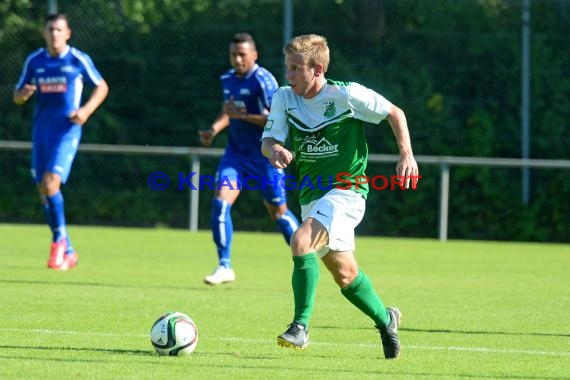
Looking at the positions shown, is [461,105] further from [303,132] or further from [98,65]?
[303,132]

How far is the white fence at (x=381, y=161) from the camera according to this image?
17.1 m

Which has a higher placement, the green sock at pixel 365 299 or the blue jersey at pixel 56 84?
the blue jersey at pixel 56 84

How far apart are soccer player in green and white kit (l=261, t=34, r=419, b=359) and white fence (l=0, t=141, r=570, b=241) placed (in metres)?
10.1

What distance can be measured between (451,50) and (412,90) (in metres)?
0.87

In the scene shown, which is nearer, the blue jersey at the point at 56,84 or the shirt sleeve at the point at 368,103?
the shirt sleeve at the point at 368,103

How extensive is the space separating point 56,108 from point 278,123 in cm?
528

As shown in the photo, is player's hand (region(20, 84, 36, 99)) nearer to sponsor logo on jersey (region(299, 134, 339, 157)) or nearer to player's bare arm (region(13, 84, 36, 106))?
player's bare arm (region(13, 84, 36, 106))

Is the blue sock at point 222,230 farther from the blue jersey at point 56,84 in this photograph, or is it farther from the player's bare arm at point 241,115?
the blue jersey at point 56,84

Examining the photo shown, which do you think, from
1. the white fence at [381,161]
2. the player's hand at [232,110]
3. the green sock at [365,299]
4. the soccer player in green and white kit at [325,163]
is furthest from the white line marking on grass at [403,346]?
the white fence at [381,161]

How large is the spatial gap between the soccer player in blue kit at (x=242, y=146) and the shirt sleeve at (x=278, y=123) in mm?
3826

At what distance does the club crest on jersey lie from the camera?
6820mm

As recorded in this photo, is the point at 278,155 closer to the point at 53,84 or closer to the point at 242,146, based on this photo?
the point at 242,146

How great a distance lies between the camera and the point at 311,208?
22.4ft

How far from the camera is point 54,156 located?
11547 mm
